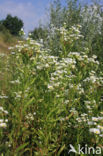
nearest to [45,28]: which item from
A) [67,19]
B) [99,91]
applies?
[67,19]

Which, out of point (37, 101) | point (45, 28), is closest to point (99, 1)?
point (45, 28)

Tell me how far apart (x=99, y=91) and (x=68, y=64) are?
689mm

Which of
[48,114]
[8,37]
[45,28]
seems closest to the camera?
[48,114]

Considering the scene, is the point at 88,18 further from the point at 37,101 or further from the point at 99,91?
the point at 37,101

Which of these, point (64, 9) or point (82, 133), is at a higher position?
point (64, 9)

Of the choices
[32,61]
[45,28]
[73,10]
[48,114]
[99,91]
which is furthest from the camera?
[45,28]

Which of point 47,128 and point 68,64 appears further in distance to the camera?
point 68,64

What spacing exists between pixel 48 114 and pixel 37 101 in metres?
0.50

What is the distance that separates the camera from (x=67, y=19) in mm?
6652

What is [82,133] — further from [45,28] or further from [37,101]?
[45,28]

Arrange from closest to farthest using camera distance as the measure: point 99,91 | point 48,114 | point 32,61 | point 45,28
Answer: point 48,114
point 32,61
point 99,91
point 45,28

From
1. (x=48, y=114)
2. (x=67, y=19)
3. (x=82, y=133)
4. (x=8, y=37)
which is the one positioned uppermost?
(x=8, y=37)

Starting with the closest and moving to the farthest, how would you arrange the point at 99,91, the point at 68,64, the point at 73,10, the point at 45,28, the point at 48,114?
the point at 48,114
the point at 68,64
the point at 99,91
the point at 73,10
the point at 45,28

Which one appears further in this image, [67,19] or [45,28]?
[45,28]
